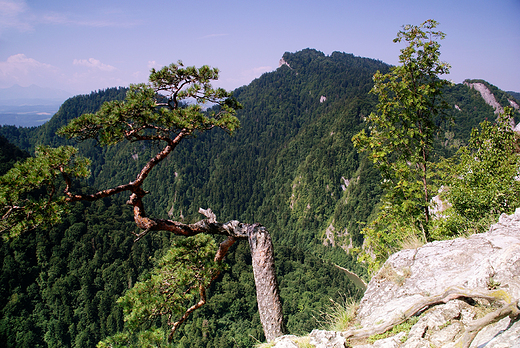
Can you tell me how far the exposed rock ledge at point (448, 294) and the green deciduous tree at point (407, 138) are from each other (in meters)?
2.59

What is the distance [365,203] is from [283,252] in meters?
54.2

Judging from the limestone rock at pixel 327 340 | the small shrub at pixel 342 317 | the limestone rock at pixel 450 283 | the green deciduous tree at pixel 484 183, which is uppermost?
the green deciduous tree at pixel 484 183

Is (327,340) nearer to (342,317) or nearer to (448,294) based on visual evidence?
(342,317)

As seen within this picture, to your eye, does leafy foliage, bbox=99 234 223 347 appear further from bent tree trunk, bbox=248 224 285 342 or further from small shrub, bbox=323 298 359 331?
small shrub, bbox=323 298 359 331

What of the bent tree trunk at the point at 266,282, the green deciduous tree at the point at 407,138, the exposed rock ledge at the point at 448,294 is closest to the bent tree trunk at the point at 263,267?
the bent tree trunk at the point at 266,282

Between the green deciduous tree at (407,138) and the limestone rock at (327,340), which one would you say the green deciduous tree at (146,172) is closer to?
the limestone rock at (327,340)

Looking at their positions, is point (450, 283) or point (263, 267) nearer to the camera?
point (450, 283)

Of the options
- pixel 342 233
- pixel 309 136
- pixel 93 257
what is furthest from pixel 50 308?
pixel 309 136

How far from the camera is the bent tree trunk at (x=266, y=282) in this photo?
264 inches

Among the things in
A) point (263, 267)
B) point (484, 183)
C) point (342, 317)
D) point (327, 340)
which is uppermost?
point (484, 183)

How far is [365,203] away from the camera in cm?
13000

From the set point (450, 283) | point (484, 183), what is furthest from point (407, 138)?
point (450, 283)

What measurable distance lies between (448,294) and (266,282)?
3676 millimetres

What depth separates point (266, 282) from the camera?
6781 millimetres
